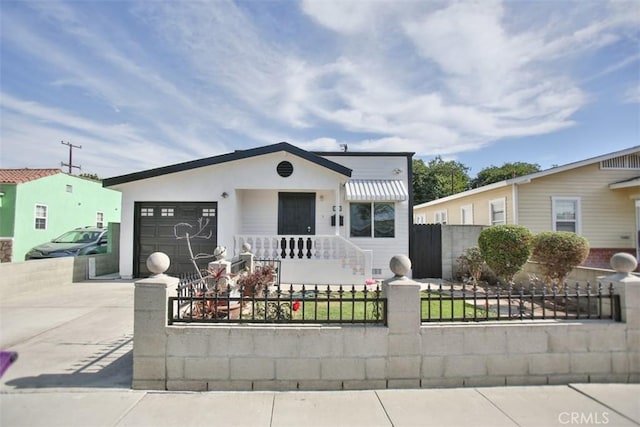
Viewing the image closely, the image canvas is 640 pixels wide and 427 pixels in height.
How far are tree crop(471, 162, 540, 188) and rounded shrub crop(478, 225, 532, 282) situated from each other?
1551 inches

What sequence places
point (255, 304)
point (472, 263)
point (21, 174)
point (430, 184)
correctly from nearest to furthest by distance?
point (255, 304)
point (472, 263)
point (21, 174)
point (430, 184)

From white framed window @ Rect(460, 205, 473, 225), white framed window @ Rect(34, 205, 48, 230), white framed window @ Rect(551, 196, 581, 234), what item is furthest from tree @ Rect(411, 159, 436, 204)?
white framed window @ Rect(34, 205, 48, 230)

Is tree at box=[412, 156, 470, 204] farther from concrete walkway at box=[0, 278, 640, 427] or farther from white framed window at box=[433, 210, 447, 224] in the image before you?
concrete walkway at box=[0, 278, 640, 427]

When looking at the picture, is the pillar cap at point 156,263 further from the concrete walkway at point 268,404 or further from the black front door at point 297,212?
the black front door at point 297,212

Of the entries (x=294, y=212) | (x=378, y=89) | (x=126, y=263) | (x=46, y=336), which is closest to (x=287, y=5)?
(x=378, y=89)

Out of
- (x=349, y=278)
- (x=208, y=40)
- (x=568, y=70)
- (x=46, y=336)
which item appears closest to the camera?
(x=46, y=336)

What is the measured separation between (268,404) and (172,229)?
8.59 metres

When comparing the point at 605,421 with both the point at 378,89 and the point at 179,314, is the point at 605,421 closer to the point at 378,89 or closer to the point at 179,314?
the point at 179,314

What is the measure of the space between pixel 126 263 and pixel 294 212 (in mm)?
5858

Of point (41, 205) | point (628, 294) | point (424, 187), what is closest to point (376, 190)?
point (628, 294)

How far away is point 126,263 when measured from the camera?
1024 centimetres

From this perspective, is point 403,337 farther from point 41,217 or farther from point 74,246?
point 41,217

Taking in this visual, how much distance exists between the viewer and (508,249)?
Answer: 7.82 meters

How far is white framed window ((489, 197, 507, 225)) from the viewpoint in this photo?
1221 centimetres
